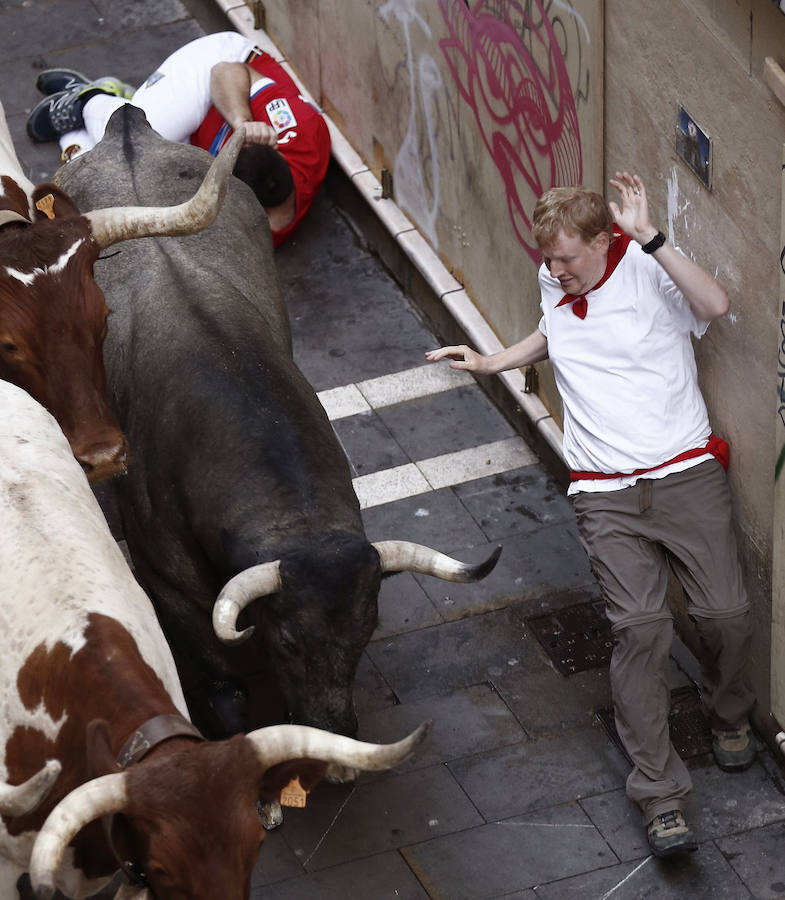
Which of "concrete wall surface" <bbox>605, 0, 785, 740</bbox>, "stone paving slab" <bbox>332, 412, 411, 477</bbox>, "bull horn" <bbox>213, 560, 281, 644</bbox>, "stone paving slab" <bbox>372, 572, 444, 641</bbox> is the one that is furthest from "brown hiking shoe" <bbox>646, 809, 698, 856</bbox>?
"stone paving slab" <bbox>332, 412, 411, 477</bbox>

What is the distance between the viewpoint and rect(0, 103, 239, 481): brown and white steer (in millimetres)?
6375

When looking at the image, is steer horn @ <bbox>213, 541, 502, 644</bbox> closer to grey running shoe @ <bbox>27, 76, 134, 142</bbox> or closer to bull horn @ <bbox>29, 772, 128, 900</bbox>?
bull horn @ <bbox>29, 772, 128, 900</bbox>

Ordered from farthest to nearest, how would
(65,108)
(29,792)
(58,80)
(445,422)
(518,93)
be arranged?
(58,80) < (65,108) < (445,422) < (518,93) < (29,792)

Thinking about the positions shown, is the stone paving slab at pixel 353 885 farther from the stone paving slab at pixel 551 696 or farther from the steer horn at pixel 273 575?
the steer horn at pixel 273 575

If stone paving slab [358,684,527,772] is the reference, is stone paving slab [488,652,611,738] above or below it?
above

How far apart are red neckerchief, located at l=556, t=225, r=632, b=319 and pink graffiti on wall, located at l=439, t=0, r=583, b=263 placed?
3.47 feet

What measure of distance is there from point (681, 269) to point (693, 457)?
84 cm

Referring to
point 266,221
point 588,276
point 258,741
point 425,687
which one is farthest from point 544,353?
point 258,741

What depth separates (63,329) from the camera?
21.1ft

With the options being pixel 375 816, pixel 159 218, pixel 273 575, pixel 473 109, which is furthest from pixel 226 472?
pixel 473 109

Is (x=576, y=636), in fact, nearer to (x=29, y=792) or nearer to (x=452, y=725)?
(x=452, y=725)

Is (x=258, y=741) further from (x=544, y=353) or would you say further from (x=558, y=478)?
(x=558, y=478)

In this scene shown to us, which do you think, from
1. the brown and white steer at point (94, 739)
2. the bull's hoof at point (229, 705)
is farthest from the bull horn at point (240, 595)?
the bull's hoof at point (229, 705)

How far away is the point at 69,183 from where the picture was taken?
27.2ft
